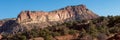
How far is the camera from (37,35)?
66.2 metres

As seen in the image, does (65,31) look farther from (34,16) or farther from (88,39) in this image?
(34,16)

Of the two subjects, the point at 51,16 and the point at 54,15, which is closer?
the point at 51,16

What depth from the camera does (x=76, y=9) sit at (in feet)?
639

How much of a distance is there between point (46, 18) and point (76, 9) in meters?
16.6

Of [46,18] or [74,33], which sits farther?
[46,18]

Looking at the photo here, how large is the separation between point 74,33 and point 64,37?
211 cm

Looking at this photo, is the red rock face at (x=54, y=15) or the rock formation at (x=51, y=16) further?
the red rock face at (x=54, y=15)

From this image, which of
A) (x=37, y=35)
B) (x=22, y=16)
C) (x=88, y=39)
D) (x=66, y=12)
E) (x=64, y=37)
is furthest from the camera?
(x=66, y=12)

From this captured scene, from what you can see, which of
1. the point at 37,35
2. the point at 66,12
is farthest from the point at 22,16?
the point at 37,35

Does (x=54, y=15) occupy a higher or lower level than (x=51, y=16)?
higher

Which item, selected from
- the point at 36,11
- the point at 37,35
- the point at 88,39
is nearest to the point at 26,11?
the point at 36,11

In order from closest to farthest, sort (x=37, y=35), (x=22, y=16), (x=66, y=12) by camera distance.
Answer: (x=37, y=35)
(x=22, y=16)
(x=66, y=12)

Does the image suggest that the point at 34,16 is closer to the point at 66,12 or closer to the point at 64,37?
the point at 66,12

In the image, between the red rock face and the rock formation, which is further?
the red rock face
